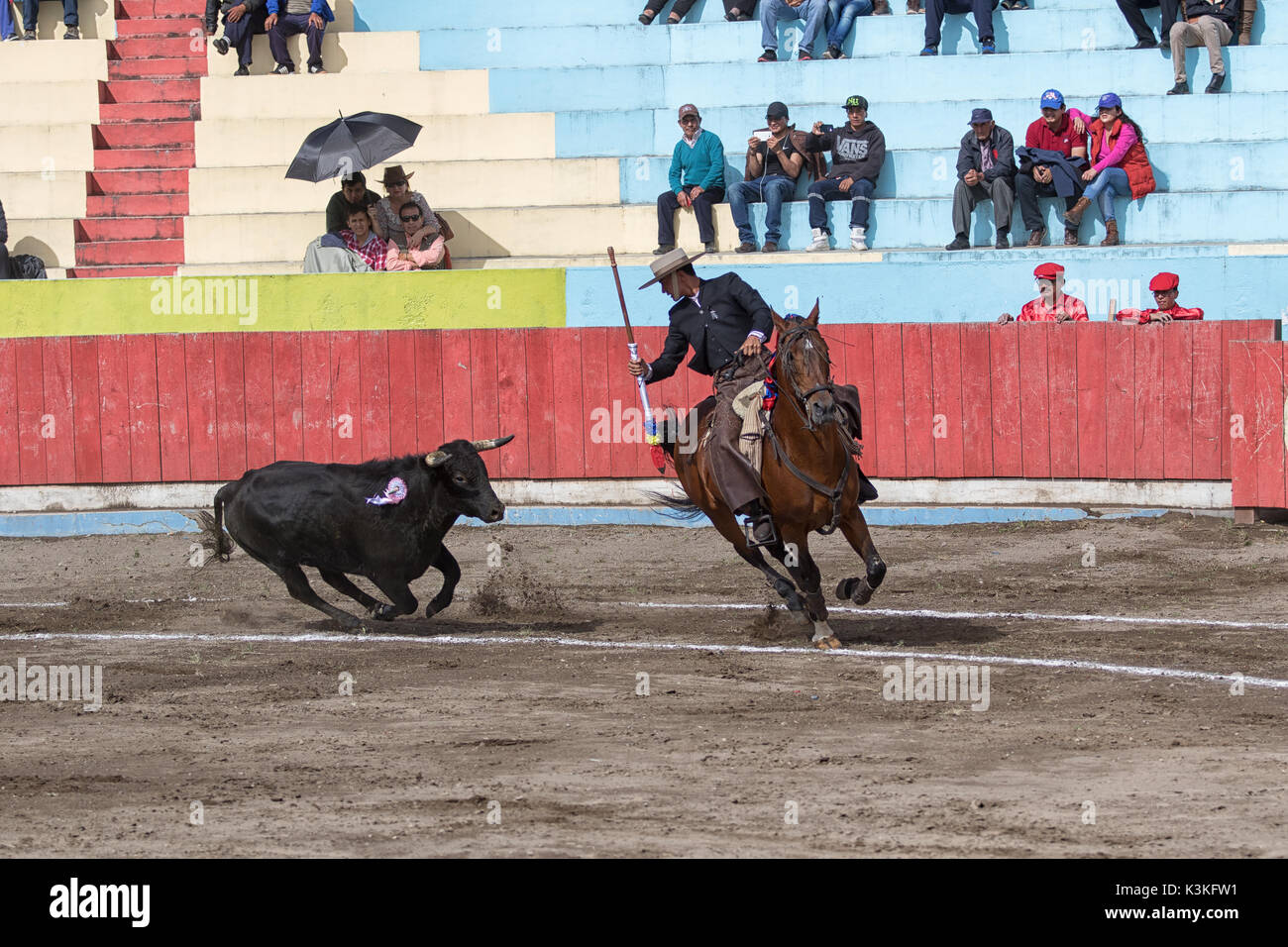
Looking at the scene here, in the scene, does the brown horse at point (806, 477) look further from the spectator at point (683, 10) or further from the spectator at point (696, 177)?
the spectator at point (683, 10)

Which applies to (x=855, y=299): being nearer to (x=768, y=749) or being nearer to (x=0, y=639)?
(x=0, y=639)

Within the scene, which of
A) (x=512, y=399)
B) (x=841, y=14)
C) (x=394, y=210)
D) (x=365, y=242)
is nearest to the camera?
(x=512, y=399)

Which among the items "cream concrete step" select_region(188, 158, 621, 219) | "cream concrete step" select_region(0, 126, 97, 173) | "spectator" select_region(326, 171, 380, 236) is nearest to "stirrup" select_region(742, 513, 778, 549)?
"spectator" select_region(326, 171, 380, 236)

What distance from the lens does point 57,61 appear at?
21.7m

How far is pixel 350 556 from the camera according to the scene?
1058 cm

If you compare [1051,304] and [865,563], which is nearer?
[865,563]

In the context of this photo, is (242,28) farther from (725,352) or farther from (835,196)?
(725,352)

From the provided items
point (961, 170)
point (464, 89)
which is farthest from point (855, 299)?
point (464, 89)

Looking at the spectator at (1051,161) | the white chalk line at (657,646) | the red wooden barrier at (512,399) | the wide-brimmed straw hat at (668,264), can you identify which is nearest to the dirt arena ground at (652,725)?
the white chalk line at (657,646)

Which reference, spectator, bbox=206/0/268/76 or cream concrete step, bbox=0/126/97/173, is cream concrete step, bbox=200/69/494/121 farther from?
cream concrete step, bbox=0/126/97/173

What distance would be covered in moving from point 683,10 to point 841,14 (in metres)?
1.92

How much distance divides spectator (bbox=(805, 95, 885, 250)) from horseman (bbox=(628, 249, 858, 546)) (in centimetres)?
768

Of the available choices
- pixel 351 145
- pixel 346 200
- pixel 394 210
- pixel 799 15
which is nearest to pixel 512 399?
pixel 394 210

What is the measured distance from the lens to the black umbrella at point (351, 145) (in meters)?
18.0
